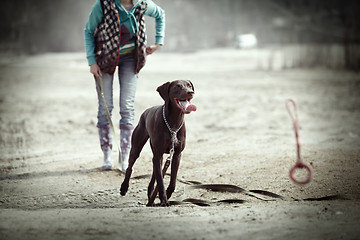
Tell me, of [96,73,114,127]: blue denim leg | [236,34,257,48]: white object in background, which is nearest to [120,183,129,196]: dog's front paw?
[96,73,114,127]: blue denim leg

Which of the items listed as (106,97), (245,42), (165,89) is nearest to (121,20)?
(106,97)

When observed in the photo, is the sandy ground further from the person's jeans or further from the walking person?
the walking person

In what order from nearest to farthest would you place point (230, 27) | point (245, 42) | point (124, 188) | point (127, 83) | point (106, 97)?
point (124, 188)
point (127, 83)
point (106, 97)
point (245, 42)
point (230, 27)

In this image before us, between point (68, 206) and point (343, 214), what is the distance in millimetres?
2317

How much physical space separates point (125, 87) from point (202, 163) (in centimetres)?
134

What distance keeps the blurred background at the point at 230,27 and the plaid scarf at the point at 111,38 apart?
10996mm

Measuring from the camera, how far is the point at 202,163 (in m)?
5.82

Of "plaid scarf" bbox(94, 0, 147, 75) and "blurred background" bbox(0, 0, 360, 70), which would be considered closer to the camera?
"plaid scarf" bbox(94, 0, 147, 75)

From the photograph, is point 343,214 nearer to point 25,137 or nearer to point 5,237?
point 5,237

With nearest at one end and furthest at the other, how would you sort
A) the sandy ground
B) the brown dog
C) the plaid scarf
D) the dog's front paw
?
the sandy ground → the brown dog → the dog's front paw → the plaid scarf

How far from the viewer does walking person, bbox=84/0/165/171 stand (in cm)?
488

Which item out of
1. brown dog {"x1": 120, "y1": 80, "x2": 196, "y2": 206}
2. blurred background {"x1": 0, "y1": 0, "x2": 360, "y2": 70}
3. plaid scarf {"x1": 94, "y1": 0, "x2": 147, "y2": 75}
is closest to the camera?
brown dog {"x1": 120, "y1": 80, "x2": 196, "y2": 206}

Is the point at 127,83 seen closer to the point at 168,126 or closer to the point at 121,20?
the point at 121,20

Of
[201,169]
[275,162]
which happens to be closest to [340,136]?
[275,162]
